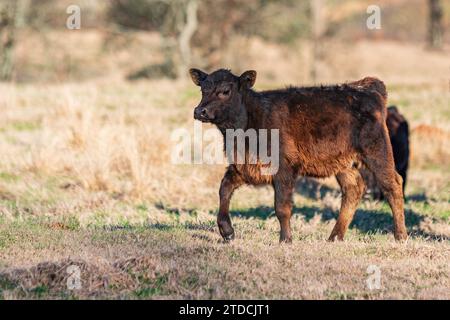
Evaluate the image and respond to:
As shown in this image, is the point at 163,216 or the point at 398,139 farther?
the point at 398,139

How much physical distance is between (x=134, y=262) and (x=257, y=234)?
7.64ft

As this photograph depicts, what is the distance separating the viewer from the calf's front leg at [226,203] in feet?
30.8

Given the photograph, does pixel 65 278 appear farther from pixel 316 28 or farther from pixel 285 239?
pixel 316 28

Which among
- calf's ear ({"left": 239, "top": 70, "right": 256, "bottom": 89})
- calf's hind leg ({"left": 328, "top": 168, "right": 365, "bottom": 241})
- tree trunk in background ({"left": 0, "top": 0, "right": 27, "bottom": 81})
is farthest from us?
tree trunk in background ({"left": 0, "top": 0, "right": 27, "bottom": 81})

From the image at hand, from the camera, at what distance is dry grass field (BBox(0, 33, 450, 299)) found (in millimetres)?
7734

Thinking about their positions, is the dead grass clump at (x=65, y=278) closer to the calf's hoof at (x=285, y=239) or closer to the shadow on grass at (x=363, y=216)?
the calf's hoof at (x=285, y=239)

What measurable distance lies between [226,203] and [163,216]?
2863 mm

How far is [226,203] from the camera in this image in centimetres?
945

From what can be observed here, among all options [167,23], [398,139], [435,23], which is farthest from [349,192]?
[435,23]

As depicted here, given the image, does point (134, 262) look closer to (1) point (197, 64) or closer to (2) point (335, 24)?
(1) point (197, 64)

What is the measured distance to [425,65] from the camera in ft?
136

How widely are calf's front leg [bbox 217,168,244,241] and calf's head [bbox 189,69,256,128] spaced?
57 centimetres

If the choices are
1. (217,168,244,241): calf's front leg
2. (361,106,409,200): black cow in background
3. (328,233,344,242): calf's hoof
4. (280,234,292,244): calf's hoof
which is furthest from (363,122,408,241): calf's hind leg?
Result: (361,106,409,200): black cow in background

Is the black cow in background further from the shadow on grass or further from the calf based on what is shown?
the calf
